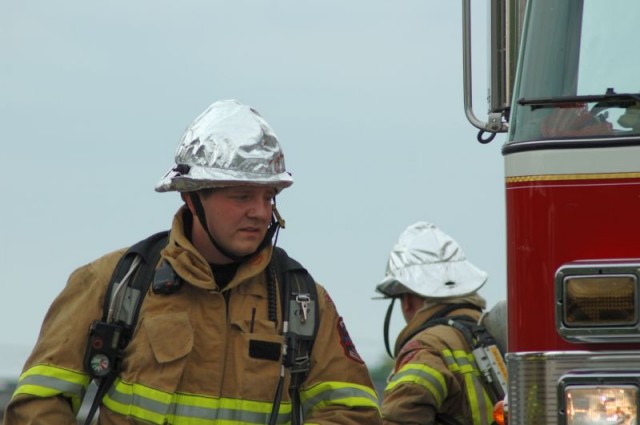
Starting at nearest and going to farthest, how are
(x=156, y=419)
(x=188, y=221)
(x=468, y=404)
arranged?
(x=156, y=419)
(x=188, y=221)
(x=468, y=404)

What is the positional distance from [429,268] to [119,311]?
293 centimetres

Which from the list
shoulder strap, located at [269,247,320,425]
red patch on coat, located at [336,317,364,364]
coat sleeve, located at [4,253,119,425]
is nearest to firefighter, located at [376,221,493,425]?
red patch on coat, located at [336,317,364,364]

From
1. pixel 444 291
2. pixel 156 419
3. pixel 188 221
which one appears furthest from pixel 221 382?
pixel 444 291

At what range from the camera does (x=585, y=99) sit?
434cm

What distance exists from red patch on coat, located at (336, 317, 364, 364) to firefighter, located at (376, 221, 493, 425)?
5.15 ft

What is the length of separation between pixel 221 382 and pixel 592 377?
1.23 meters

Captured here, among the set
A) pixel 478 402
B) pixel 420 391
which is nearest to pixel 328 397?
pixel 420 391

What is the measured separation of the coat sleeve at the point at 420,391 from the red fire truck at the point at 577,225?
228cm

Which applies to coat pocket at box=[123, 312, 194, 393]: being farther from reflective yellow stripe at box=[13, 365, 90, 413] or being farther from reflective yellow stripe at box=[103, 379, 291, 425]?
reflective yellow stripe at box=[13, 365, 90, 413]

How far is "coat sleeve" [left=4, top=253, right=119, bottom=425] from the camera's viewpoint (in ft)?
15.4

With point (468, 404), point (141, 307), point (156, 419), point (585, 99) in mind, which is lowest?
point (468, 404)

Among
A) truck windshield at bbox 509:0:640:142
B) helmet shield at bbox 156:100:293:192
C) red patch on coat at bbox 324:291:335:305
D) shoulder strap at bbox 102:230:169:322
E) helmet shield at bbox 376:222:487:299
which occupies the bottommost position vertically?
helmet shield at bbox 376:222:487:299

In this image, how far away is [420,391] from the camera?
6.54m

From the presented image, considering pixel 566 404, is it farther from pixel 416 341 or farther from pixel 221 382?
pixel 416 341
